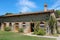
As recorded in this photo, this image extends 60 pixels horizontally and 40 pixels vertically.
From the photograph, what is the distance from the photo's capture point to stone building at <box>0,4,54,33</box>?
26.5m

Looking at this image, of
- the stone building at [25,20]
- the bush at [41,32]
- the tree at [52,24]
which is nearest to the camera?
the bush at [41,32]

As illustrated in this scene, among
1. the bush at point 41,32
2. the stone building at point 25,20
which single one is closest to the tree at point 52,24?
the stone building at point 25,20

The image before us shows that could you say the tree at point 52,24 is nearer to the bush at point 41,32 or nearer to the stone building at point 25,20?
the stone building at point 25,20

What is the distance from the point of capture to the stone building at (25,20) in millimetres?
26495

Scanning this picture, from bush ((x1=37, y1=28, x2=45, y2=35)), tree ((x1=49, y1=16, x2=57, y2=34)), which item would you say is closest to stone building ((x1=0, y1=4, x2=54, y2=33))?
tree ((x1=49, y1=16, x2=57, y2=34))

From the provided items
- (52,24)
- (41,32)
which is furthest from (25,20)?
(52,24)

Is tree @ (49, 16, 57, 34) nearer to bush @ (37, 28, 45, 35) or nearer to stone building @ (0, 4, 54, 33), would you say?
stone building @ (0, 4, 54, 33)

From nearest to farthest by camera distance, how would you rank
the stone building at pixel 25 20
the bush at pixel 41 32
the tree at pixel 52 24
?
the bush at pixel 41 32, the tree at pixel 52 24, the stone building at pixel 25 20

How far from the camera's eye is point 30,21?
2898 centimetres

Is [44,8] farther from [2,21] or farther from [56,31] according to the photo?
[2,21]

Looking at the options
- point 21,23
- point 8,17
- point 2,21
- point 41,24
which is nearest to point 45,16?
point 41,24

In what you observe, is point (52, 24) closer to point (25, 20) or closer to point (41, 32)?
point (41, 32)

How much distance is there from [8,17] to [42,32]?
463 inches

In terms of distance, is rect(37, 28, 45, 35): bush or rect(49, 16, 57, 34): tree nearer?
rect(37, 28, 45, 35): bush
